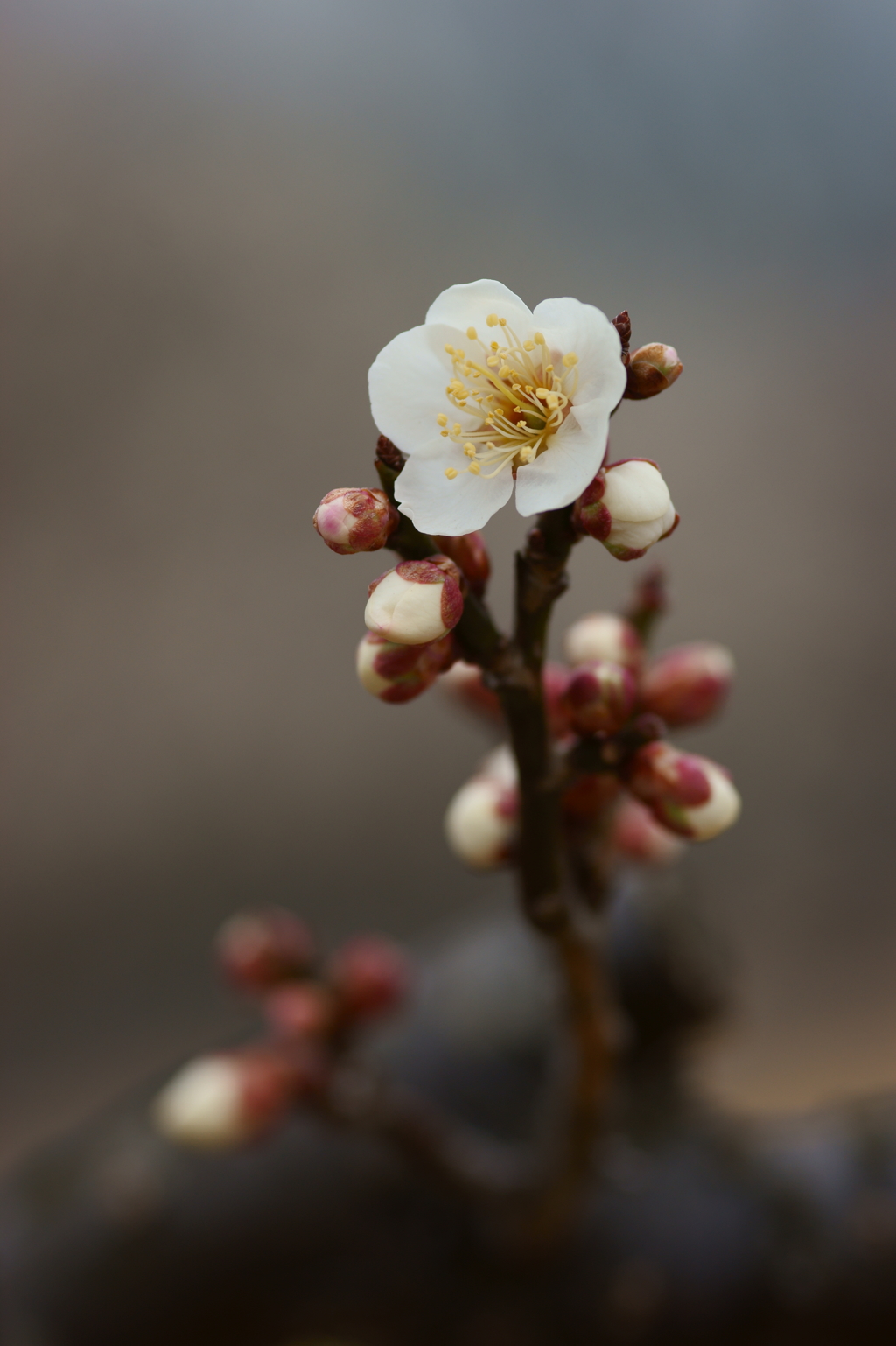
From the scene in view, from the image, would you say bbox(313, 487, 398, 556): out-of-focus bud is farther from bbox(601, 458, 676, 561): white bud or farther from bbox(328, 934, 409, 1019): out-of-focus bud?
bbox(328, 934, 409, 1019): out-of-focus bud

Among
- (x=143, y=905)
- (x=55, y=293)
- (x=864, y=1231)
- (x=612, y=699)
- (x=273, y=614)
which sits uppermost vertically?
(x=55, y=293)

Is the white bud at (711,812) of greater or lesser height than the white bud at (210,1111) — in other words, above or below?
above

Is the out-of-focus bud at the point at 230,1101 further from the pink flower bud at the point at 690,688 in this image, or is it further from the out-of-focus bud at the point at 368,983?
the pink flower bud at the point at 690,688

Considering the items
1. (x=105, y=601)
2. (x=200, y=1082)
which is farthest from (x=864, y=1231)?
(x=105, y=601)

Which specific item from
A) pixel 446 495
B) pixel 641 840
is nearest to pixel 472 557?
pixel 446 495

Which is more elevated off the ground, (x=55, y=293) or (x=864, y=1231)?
(x=55, y=293)

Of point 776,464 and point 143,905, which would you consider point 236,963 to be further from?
point 776,464

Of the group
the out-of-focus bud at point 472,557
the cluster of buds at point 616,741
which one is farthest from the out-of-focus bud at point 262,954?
the out-of-focus bud at point 472,557
